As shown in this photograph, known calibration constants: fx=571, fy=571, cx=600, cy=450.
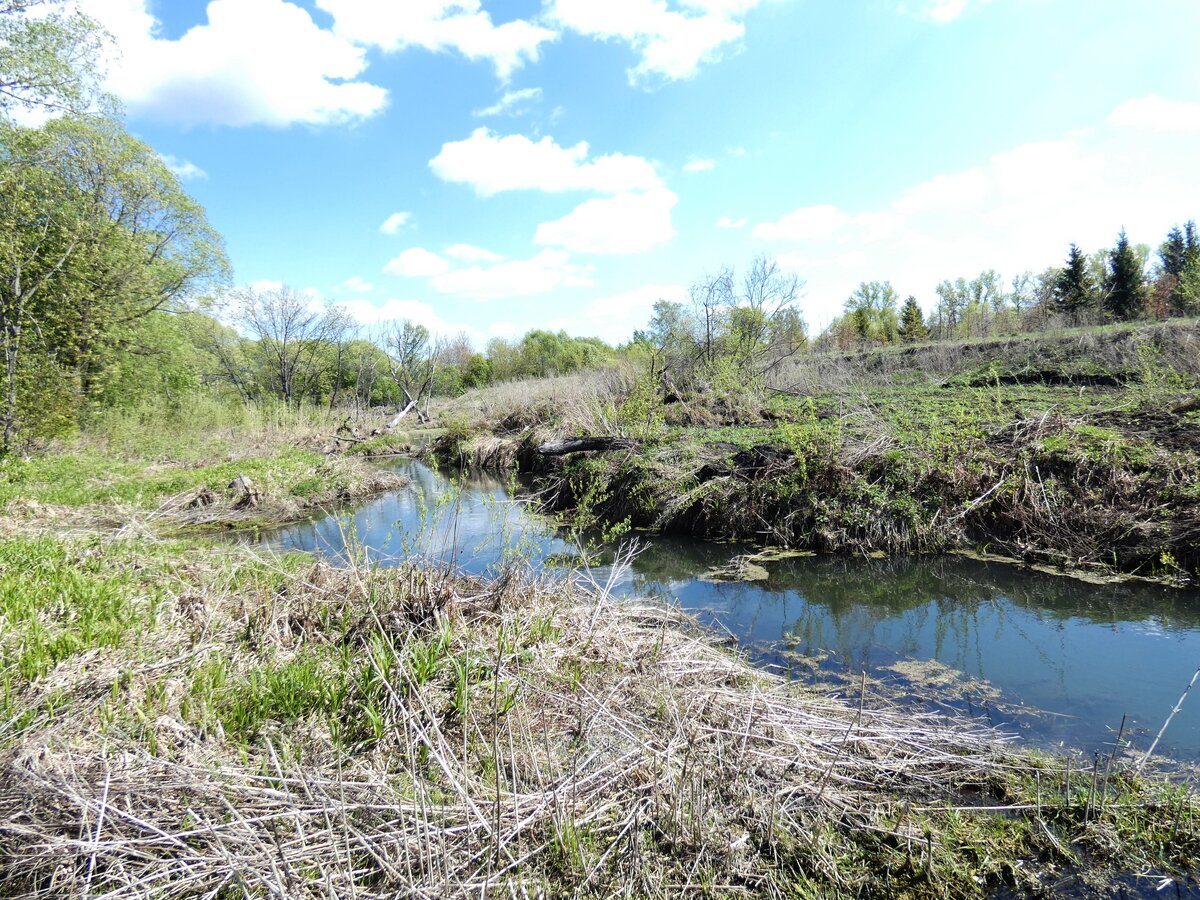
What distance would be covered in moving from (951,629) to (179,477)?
1393 cm

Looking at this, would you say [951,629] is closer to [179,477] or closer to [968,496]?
[968,496]

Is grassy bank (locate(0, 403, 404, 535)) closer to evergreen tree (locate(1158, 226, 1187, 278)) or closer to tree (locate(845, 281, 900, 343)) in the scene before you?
tree (locate(845, 281, 900, 343))

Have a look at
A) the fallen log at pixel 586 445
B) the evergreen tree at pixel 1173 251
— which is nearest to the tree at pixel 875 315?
the evergreen tree at pixel 1173 251

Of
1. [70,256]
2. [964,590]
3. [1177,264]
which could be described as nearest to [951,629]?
[964,590]

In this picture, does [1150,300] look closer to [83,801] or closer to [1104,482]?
[1104,482]

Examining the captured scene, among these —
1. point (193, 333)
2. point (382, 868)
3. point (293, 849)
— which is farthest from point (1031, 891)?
point (193, 333)

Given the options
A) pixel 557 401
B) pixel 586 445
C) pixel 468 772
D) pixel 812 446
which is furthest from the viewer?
pixel 557 401

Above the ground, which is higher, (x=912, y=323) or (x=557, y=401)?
(x=912, y=323)

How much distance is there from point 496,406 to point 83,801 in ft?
66.8

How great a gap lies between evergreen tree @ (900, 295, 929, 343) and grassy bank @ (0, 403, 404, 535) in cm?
3381

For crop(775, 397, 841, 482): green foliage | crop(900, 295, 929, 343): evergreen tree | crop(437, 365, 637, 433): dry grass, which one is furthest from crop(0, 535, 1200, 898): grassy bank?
crop(900, 295, 929, 343): evergreen tree

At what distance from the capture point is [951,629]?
18.0 feet

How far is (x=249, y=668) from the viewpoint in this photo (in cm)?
326

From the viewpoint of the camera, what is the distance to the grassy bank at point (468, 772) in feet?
6.94
